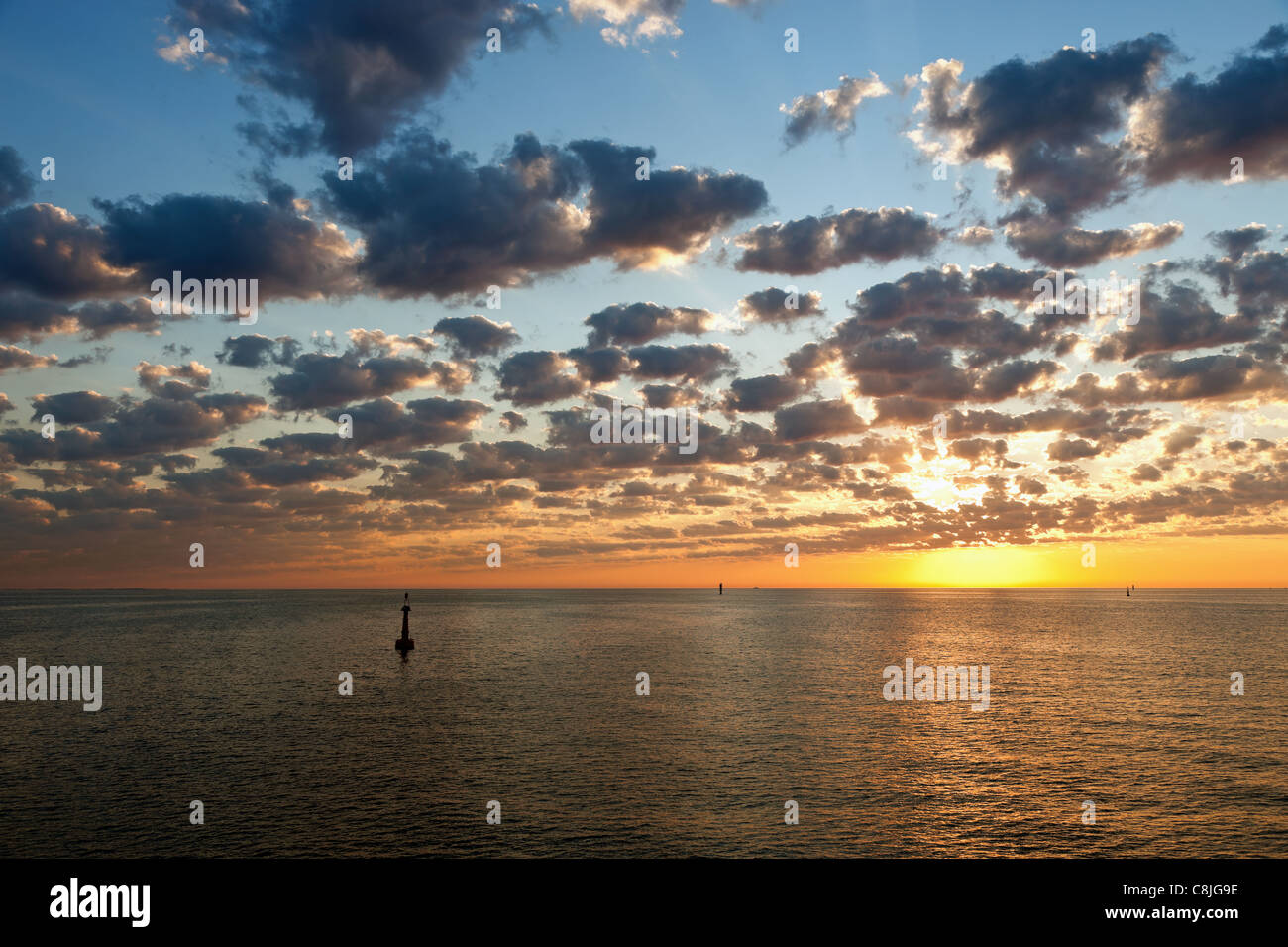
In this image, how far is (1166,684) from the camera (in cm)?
7494

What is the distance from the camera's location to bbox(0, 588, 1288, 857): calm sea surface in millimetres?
30281

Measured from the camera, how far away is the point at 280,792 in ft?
118

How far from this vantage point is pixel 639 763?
137 feet

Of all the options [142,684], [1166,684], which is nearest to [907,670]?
[1166,684]

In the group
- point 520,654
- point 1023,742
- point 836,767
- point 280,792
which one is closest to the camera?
point 280,792

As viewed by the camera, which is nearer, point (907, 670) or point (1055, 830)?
point (1055, 830)

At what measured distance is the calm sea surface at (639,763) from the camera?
3028 cm
